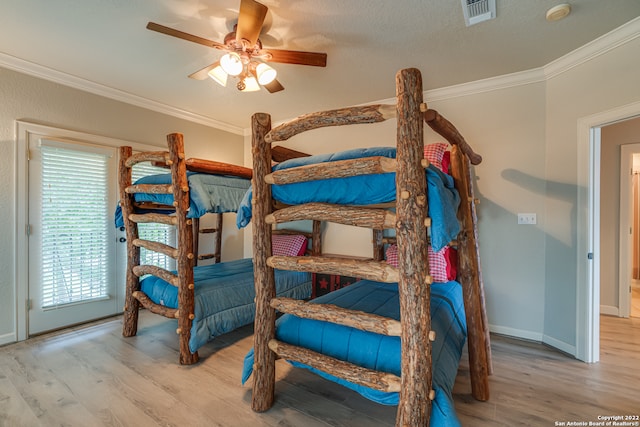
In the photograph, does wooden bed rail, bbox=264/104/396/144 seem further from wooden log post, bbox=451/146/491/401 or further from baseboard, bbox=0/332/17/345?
baseboard, bbox=0/332/17/345

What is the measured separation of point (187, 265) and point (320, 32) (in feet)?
7.08

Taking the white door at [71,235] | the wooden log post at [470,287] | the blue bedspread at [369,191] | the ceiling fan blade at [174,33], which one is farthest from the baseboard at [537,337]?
the white door at [71,235]

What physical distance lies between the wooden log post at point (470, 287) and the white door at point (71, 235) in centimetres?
366

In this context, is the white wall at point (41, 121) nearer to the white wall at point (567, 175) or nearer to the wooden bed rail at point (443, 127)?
the wooden bed rail at point (443, 127)

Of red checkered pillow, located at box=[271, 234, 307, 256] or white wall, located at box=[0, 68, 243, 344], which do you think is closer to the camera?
white wall, located at box=[0, 68, 243, 344]

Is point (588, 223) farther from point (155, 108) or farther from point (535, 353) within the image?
point (155, 108)

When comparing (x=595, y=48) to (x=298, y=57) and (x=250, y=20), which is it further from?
(x=250, y=20)

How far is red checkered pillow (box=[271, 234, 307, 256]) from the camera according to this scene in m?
3.78

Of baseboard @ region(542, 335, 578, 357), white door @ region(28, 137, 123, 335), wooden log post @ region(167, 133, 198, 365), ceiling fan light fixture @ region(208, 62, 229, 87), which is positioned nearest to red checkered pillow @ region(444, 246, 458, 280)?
baseboard @ region(542, 335, 578, 357)

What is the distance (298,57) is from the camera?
2.13 meters

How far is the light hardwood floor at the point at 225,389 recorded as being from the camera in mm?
1775

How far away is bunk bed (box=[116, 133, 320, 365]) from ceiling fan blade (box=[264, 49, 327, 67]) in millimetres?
703

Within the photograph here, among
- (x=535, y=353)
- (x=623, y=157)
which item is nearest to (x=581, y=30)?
(x=623, y=157)

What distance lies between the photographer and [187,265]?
7.95 feet
